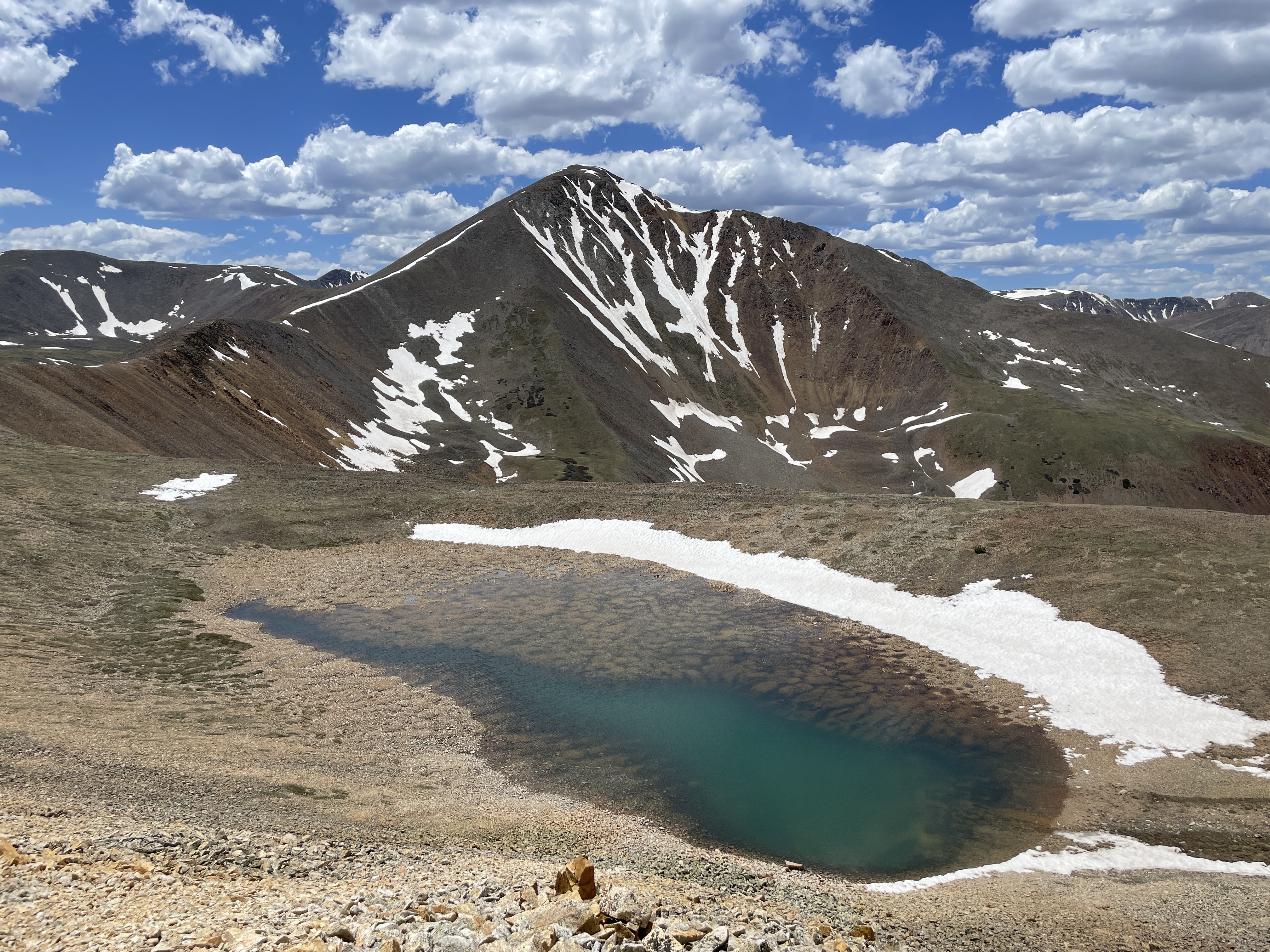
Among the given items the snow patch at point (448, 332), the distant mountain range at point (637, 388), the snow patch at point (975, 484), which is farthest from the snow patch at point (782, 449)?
the snow patch at point (448, 332)

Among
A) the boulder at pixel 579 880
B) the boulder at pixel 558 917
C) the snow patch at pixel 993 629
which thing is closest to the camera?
the boulder at pixel 558 917

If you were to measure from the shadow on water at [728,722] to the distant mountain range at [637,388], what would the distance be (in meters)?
48.7

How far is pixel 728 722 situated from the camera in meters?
25.6

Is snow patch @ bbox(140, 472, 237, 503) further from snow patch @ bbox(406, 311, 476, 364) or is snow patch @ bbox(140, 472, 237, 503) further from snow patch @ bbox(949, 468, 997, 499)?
snow patch @ bbox(949, 468, 997, 499)

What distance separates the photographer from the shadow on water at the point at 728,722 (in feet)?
63.0

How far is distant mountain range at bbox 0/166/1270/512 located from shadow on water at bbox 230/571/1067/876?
48675 mm

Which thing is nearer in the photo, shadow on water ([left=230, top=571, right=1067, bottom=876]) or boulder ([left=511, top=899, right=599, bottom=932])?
boulder ([left=511, top=899, right=599, bottom=932])

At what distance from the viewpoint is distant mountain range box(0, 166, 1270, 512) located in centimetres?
8456

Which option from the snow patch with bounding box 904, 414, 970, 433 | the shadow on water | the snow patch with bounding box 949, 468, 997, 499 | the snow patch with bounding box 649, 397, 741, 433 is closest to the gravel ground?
the shadow on water

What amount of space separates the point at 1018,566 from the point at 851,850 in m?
26.0

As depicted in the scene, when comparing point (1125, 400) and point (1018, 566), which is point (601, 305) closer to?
point (1125, 400)

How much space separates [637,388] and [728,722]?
12140 cm

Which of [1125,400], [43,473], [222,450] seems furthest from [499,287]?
[1125,400]

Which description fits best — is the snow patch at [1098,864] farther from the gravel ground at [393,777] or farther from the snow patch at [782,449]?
the snow patch at [782,449]
